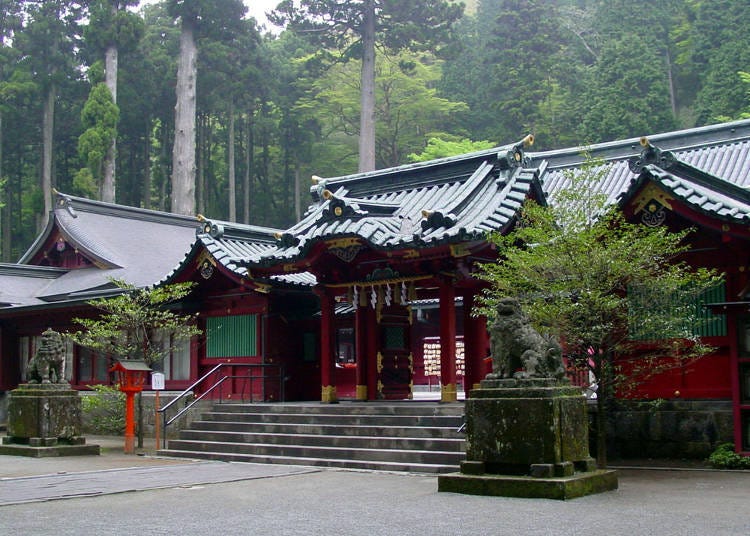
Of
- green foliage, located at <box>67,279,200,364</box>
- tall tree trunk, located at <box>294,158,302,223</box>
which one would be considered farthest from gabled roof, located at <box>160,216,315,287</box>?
tall tree trunk, located at <box>294,158,302,223</box>

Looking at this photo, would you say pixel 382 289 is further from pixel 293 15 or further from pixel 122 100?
pixel 122 100

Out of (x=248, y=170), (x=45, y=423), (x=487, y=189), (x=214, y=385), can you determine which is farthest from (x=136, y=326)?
(x=248, y=170)

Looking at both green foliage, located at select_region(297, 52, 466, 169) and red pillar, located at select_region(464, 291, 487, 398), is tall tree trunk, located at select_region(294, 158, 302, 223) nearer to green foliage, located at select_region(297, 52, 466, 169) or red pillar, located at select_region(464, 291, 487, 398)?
green foliage, located at select_region(297, 52, 466, 169)

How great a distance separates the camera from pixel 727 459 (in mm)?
13406

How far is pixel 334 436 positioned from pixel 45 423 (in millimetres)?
5828

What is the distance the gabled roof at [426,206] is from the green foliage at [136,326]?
2.51 meters

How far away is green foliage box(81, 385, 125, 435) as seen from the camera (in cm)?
2139

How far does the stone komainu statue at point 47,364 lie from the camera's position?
692 inches

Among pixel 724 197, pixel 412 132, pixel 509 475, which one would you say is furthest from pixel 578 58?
pixel 509 475

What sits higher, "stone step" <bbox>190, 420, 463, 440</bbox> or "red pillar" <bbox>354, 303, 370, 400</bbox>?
"red pillar" <bbox>354, 303, 370, 400</bbox>

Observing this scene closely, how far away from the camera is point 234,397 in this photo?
68.1 feet

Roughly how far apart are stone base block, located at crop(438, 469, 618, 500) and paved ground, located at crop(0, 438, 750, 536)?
16 centimetres

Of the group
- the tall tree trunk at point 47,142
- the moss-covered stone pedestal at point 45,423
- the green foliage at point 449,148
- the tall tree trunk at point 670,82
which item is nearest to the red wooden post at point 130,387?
the moss-covered stone pedestal at point 45,423

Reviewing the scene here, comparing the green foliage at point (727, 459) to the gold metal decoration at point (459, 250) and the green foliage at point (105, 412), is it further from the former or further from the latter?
the green foliage at point (105, 412)
